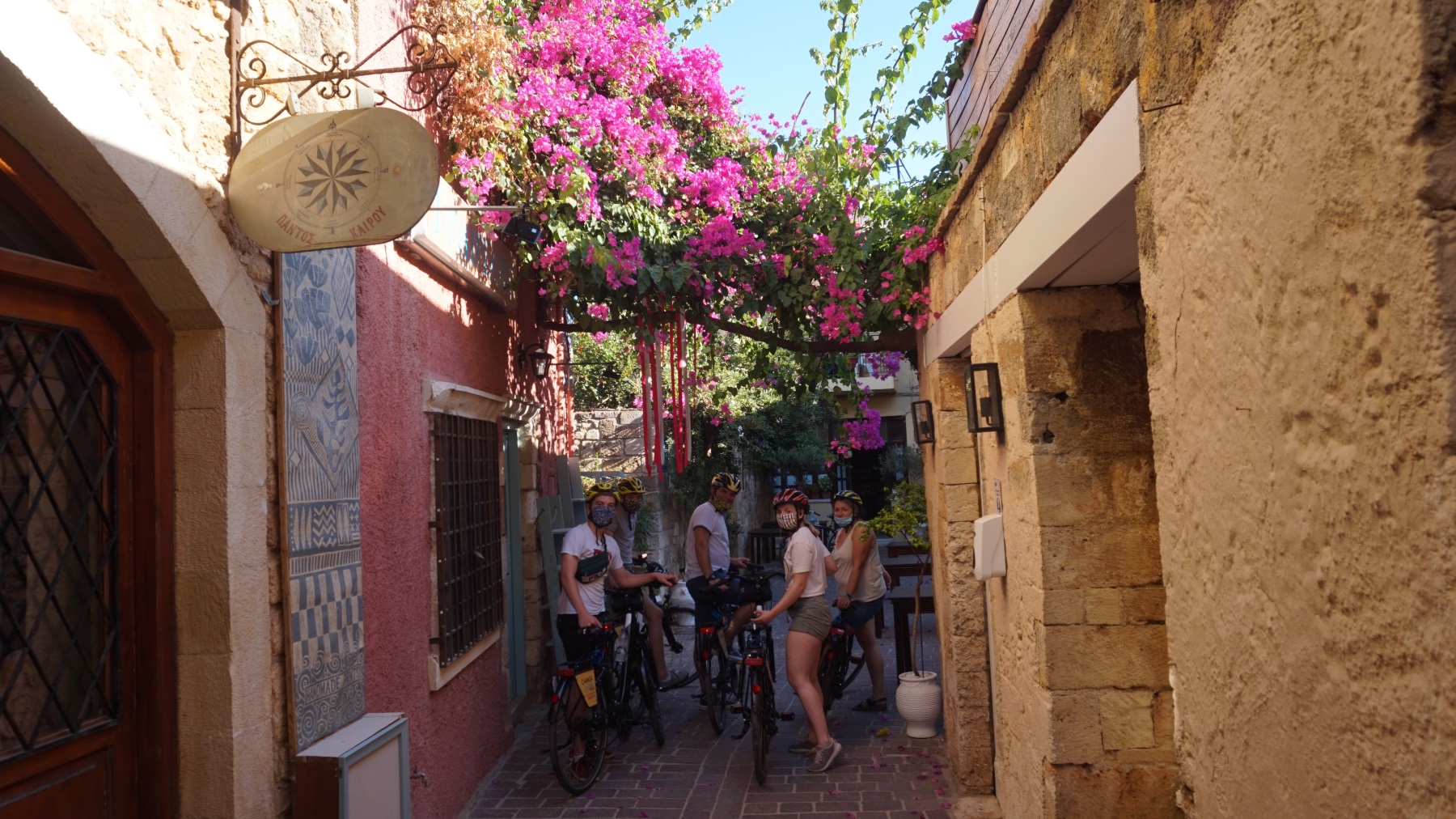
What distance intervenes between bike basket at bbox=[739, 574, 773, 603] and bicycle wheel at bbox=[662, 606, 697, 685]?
634 mm

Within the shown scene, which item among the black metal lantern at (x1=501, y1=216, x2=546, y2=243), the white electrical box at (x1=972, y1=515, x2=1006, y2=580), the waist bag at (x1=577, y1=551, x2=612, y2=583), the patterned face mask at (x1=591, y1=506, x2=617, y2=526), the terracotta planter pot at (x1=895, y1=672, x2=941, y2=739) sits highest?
the black metal lantern at (x1=501, y1=216, x2=546, y2=243)

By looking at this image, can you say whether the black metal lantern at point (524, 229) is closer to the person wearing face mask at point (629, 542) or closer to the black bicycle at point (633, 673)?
the person wearing face mask at point (629, 542)

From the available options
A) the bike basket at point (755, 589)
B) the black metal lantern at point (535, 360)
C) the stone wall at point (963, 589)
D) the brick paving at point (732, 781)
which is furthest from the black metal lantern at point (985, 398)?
the black metal lantern at point (535, 360)

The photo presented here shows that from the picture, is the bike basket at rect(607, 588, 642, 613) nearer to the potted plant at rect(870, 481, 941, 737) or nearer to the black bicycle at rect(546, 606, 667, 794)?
the black bicycle at rect(546, 606, 667, 794)

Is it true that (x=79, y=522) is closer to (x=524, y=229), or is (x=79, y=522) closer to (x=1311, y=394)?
(x=1311, y=394)

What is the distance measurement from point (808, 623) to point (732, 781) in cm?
102

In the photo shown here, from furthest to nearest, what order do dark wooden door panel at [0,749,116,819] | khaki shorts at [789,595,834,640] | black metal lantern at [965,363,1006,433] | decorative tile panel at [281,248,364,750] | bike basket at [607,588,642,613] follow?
bike basket at [607,588,642,613], khaki shorts at [789,595,834,640], black metal lantern at [965,363,1006,433], decorative tile panel at [281,248,364,750], dark wooden door panel at [0,749,116,819]

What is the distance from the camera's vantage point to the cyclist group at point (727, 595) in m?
6.21

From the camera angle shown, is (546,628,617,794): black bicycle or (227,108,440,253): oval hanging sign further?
(546,628,617,794): black bicycle

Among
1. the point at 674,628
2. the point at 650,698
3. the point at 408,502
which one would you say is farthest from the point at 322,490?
the point at 674,628

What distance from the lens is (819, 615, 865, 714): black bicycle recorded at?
709cm

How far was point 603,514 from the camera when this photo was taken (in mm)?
6387

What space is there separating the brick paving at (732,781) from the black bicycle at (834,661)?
0.85 feet

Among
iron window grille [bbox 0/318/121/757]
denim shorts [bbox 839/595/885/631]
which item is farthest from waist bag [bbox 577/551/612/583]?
iron window grille [bbox 0/318/121/757]
